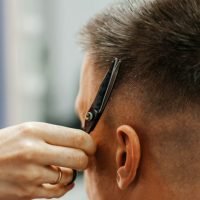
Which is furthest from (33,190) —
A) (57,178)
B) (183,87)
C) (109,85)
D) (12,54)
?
(12,54)

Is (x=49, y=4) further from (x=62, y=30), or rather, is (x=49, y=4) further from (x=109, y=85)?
(x=109, y=85)

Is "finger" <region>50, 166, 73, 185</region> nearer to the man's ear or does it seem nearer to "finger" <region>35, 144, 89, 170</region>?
"finger" <region>35, 144, 89, 170</region>

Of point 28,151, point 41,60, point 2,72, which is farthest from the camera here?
point 41,60

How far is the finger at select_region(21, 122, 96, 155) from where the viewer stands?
116 cm

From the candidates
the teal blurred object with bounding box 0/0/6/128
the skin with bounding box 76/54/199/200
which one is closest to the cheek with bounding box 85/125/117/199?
the skin with bounding box 76/54/199/200

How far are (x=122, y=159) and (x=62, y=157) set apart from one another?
136mm

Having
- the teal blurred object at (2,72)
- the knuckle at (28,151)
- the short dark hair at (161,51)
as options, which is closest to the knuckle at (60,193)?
the knuckle at (28,151)

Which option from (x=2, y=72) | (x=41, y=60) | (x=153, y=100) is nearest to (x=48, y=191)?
(x=153, y=100)

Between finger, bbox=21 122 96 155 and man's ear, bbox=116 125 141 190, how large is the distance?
8cm

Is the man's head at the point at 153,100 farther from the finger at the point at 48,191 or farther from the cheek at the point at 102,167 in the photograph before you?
the finger at the point at 48,191

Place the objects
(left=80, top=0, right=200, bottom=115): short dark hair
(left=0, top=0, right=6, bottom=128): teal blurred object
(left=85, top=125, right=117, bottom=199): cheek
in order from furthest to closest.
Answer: (left=0, top=0, right=6, bottom=128): teal blurred object
(left=85, top=125, right=117, bottom=199): cheek
(left=80, top=0, right=200, bottom=115): short dark hair

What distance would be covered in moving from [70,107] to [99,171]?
Result: 246 cm

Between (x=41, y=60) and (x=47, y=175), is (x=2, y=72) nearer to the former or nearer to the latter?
(x=41, y=60)

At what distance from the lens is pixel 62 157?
1168mm
